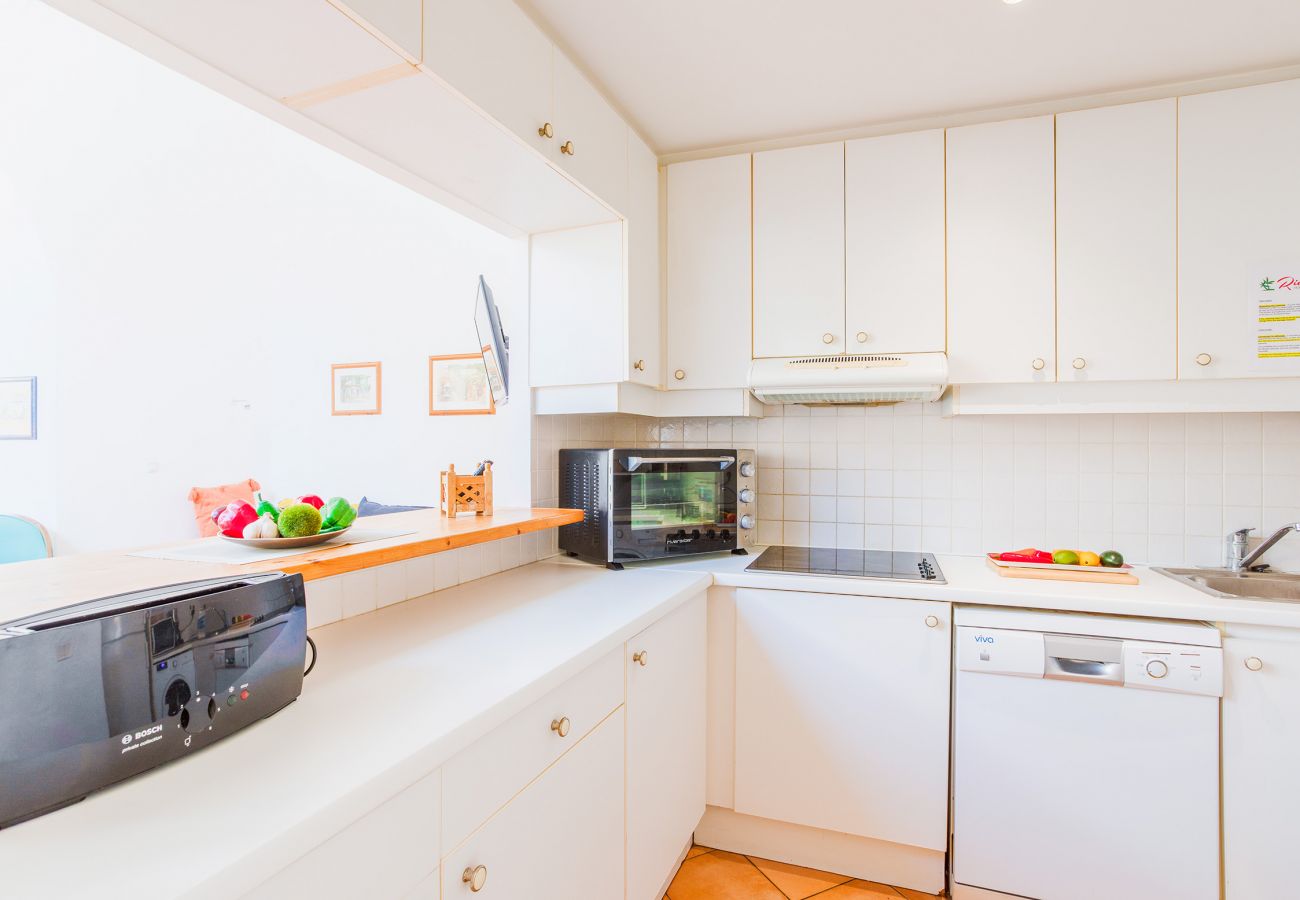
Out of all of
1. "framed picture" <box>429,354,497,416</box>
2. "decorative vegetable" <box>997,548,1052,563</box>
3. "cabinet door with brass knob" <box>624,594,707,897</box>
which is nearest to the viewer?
"cabinet door with brass knob" <box>624,594,707,897</box>

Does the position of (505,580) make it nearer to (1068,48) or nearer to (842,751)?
(842,751)

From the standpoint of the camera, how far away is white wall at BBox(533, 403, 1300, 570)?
6.61 ft

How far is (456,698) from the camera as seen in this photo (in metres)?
0.97

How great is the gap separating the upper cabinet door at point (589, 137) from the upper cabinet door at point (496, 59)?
0.20 ft

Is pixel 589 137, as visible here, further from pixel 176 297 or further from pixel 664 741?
pixel 176 297

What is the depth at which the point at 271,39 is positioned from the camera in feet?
3.49

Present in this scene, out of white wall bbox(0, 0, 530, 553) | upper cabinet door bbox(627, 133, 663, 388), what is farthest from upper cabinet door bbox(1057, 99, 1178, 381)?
white wall bbox(0, 0, 530, 553)

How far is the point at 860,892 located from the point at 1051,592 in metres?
1.01

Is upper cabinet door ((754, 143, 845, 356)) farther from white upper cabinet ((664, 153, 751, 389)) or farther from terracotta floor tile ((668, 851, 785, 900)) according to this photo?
terracotta floor tile ((668, 851, 785, 900))

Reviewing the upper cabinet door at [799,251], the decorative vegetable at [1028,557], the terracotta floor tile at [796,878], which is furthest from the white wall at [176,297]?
the decorative vegetable at [1028,557]

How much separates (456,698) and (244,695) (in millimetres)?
277

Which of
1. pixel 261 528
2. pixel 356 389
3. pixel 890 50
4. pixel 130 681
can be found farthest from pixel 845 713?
pixel 356 389

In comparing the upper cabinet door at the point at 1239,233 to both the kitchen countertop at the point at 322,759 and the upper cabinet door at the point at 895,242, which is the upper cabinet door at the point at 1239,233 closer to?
the upper cabinet door at the point at 895,242

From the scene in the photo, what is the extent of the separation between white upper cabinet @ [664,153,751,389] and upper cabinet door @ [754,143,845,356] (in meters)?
0.05
